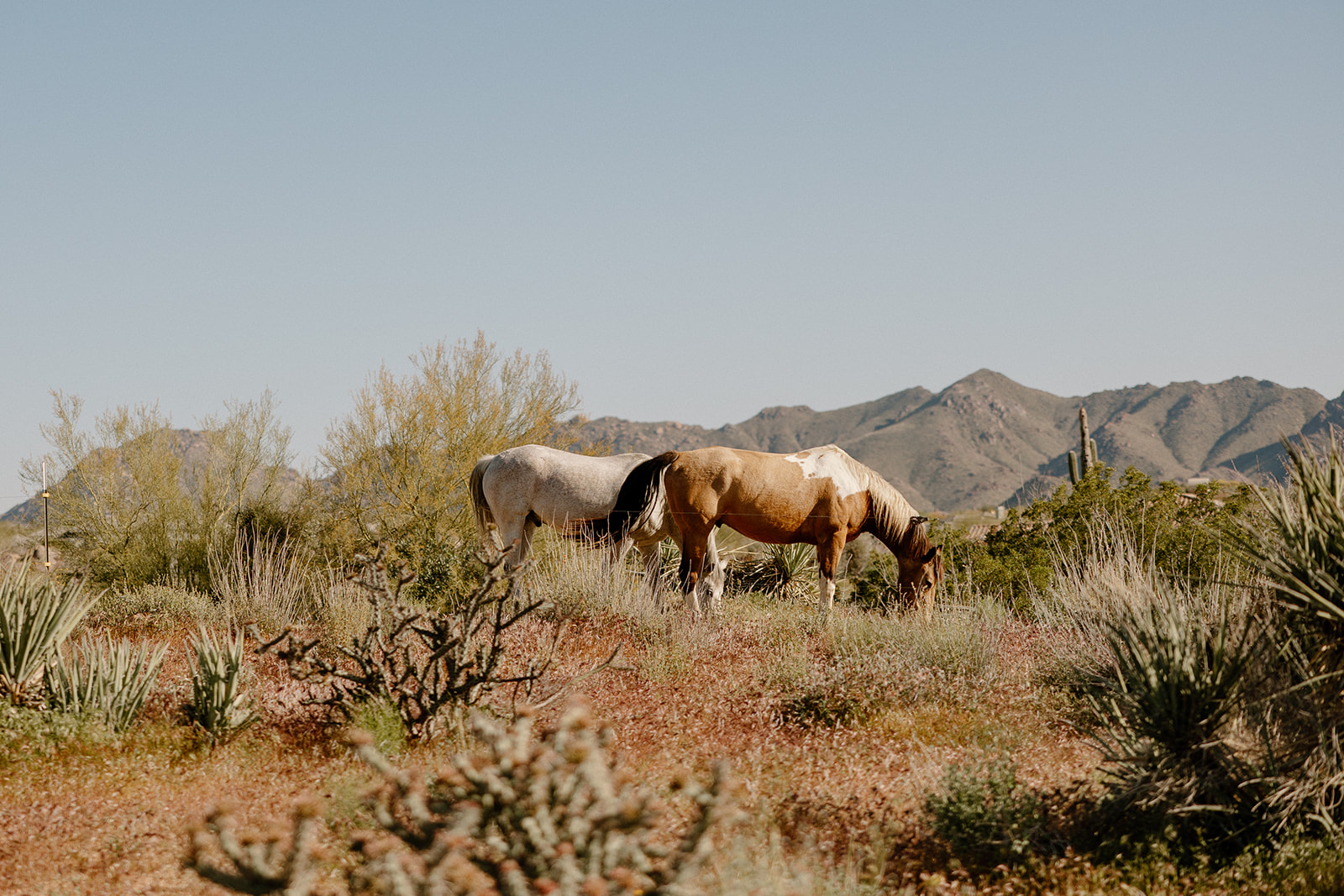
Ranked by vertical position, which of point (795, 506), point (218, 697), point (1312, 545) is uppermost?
point (795, 506)

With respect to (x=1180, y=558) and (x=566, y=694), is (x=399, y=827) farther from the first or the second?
(x=1180, y=558)

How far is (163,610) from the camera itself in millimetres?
10141

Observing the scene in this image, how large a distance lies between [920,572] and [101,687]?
768cm

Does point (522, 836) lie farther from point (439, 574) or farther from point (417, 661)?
point (439, 574)

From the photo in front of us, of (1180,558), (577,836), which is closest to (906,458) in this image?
(1180,558)

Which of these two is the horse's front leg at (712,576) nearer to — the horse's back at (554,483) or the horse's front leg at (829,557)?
the horse's front leg at (829,557)

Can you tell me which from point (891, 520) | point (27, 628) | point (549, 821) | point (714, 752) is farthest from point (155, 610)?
point (549, 821)

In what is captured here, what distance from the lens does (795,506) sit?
32.8ft

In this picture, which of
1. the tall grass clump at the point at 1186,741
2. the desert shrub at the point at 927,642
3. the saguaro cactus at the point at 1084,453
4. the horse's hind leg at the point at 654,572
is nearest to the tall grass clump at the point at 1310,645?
the tall grass clump at the point at 1186,741

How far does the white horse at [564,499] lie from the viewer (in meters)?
10.8

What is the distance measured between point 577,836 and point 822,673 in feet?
16.6

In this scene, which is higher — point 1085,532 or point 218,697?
point 1085,532

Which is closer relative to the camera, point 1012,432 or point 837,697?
point 837,697

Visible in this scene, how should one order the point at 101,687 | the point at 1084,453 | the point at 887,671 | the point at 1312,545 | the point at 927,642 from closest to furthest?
the point at 1312,545 → the point at 101,687 → the point at 887,671 → the point at 927,642 → the point at 1084,453
